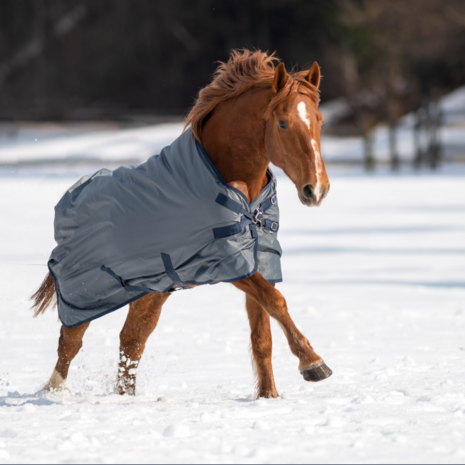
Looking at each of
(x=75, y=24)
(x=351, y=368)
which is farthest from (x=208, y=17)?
(x=351, y=368)

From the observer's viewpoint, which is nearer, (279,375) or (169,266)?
(169,266)

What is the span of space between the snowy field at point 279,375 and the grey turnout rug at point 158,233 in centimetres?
54

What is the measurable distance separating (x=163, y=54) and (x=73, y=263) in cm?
3072

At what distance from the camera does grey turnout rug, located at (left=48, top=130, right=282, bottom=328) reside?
131 inches

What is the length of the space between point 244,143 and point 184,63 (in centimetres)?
3017

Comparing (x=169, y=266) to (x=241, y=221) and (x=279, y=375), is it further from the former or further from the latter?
(x=279, y=375)

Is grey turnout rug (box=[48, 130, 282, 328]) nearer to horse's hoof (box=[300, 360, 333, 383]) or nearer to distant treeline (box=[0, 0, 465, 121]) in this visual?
horse's hoof (box=[300, 360, 333, 383])

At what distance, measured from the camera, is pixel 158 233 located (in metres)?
3.47

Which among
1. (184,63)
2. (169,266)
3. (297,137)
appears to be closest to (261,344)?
(169,266)

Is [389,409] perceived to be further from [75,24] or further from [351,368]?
[75,24]

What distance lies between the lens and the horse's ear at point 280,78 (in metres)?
3.22

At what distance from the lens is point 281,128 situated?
10.5 ft

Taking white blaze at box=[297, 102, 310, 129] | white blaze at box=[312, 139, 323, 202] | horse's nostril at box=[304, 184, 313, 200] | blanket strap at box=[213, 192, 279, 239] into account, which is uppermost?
white blaze at box=[297, 102, 310, 129]

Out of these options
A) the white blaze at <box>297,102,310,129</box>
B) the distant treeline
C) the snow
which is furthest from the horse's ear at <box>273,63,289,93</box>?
the distant treeline
